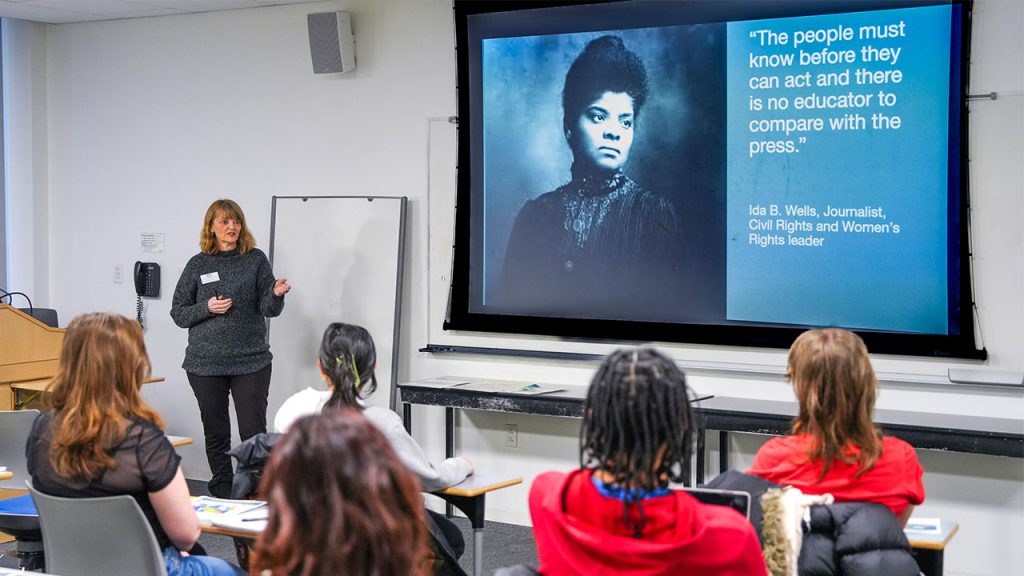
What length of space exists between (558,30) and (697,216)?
1.17 meters

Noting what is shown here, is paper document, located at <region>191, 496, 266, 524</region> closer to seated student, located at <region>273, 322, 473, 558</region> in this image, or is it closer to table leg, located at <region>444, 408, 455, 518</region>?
seated student, located at <region>273, 322, 473, 558</region>

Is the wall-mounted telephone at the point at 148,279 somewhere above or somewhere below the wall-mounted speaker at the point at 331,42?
below

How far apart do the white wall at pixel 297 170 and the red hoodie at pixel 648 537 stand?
309 cm

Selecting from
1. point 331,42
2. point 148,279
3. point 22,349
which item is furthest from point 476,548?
point 148,279

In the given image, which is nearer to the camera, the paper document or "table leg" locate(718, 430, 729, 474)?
the paper document

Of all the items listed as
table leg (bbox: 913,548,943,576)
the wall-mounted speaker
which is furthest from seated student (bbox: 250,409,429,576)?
the wall-mounted speaker

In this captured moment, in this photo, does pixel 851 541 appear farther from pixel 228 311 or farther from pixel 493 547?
pixel 228 311

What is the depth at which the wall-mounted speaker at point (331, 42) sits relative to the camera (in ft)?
19.6

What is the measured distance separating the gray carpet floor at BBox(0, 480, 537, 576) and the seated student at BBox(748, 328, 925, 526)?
237 cm

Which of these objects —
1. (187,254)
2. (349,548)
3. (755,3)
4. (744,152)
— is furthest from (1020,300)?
(187,254)

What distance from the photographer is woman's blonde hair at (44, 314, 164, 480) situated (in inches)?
106

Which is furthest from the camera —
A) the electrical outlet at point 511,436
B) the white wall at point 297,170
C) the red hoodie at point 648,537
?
the electrical outlet at point 511,436

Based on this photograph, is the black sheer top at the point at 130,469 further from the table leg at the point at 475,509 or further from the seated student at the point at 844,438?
the seated student at the point at 844,438

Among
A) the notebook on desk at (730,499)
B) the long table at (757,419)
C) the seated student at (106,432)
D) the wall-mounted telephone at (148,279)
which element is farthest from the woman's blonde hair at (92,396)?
the wall-mounted telephone at (148,279)
